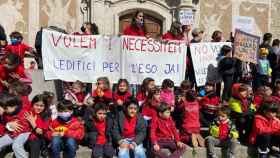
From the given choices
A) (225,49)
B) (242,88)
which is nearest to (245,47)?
(225,49)

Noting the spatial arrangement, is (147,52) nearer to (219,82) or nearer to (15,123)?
(219,82)

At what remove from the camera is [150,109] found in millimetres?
10516

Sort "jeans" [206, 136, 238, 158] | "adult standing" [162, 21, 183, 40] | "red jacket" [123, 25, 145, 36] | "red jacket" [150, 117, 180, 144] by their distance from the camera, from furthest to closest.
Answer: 1. "adult standing" [162, 21, 183, 40]
2. "red jacket" [123, 25, 145, 36]
3. "jeans" [206, 136, 238, 158]
4. "red jacket" [150, 117, 180, 144]

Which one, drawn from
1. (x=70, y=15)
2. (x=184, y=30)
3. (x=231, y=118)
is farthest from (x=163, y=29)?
(x=231, y=118)

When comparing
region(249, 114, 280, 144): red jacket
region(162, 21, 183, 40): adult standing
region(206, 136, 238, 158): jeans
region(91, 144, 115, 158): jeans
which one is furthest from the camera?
region(162, 21, 183, 40): adult standing

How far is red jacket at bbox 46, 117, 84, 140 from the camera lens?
9.38m

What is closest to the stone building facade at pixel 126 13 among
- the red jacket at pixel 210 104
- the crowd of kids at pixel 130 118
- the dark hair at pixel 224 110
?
the crowd of kids at pixel 130 118

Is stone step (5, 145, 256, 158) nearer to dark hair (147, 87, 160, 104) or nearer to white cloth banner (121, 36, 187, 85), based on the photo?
dark hair (147, 87, 160, 104)

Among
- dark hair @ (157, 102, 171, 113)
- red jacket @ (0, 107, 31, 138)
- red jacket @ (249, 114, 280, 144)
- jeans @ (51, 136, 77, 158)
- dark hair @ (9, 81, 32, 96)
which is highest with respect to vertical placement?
dark hair @ (9, 81, 32, 96)

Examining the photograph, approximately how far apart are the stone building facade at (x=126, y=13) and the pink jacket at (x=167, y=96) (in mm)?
6853

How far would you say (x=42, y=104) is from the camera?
9438 mm

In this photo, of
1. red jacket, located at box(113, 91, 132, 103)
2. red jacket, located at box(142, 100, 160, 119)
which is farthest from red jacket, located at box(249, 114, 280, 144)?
red jacket, located at box(113, 91, 132, 103)

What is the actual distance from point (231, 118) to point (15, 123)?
3.97 m

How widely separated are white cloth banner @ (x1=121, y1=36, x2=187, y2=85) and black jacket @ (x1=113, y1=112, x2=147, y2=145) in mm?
2275
